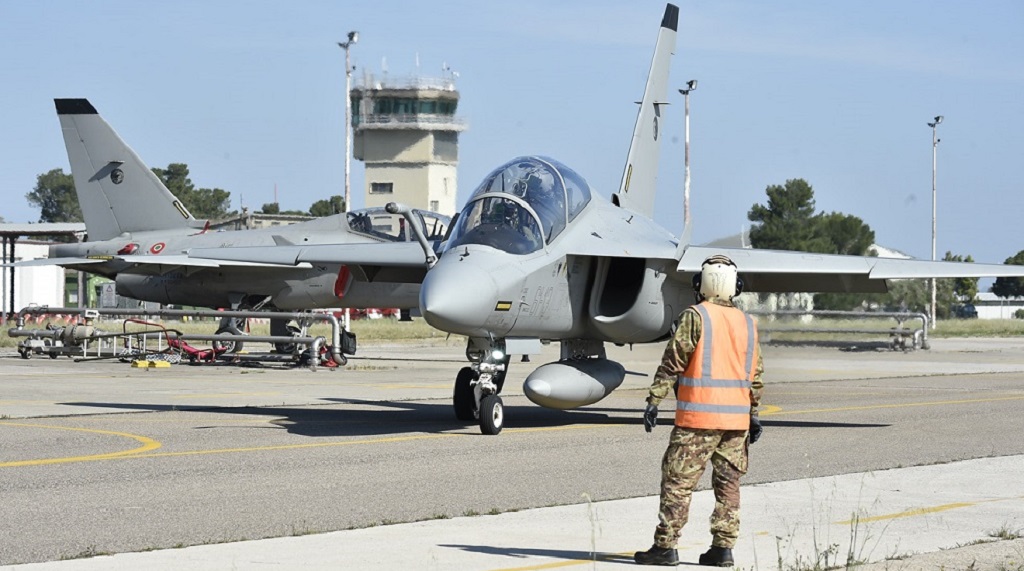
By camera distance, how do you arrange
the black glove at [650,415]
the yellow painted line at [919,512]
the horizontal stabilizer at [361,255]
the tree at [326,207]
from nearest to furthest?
the black glove at [650,415] < the yellow painted line at [919,512] < the horizontal stabilizer at [361,255] < the tree at [326,207]

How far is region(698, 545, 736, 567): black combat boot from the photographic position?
7.39 m

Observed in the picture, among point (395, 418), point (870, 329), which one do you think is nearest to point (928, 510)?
point (395, 418)

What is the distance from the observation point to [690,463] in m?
7.61

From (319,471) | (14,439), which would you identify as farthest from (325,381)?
(319,471)

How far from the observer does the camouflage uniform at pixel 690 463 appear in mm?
7465

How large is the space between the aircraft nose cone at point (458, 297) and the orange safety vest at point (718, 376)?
244 inches

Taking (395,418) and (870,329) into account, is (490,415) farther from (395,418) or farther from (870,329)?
(870,329)

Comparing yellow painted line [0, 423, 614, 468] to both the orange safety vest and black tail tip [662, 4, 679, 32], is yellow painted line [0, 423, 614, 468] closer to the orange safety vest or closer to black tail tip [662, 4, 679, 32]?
the orange safety vest

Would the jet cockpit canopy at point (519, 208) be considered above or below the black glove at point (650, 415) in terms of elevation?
above

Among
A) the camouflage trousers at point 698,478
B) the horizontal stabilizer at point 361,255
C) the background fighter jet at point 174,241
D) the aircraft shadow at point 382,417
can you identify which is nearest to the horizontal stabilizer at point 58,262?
the background fighter jet at point 174,241

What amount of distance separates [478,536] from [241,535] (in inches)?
55.9

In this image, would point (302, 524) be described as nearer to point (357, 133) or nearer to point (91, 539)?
point (91, 539)

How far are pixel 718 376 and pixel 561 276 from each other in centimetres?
824

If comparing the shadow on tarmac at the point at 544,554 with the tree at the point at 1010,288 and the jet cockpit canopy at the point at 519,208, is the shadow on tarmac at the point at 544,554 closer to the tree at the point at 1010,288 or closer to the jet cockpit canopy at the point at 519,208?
the jet cockpit canopy at the point at 519,208
